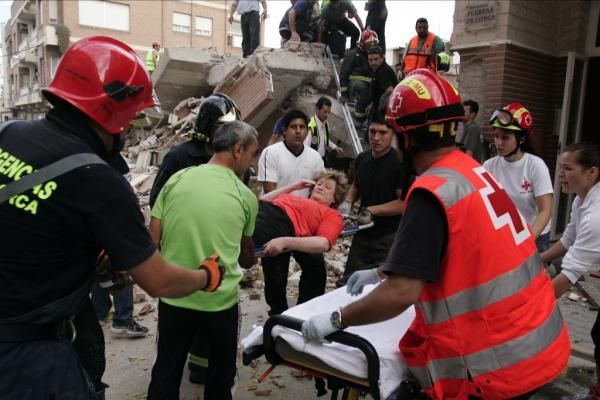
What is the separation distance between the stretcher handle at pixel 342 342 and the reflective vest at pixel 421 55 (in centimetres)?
652

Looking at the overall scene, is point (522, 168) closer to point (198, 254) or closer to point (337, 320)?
point (337, 320)

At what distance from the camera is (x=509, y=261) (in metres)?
1.68

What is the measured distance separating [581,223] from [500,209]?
1317 mm

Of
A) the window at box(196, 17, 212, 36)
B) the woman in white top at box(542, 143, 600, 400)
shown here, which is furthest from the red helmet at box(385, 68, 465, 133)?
the window at box(196, 17, 212, 36)

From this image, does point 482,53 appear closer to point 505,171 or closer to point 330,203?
point 505,171

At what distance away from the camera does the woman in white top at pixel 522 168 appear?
149 inches

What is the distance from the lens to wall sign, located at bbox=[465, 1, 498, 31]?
625 centimetres

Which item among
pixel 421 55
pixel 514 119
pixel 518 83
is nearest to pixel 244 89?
pixel 421 55

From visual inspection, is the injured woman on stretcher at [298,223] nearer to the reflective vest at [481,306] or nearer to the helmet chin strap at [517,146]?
the helmet chin strap at [517,146]

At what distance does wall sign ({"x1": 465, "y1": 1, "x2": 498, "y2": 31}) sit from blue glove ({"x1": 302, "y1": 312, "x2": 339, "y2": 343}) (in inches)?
222

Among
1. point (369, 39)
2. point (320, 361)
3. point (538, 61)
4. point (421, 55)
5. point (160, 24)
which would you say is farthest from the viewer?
point (160, 24)

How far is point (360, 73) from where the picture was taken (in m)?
8.40

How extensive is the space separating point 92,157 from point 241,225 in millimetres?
1146

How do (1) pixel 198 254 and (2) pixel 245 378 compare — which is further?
(2) pixel 245 378
